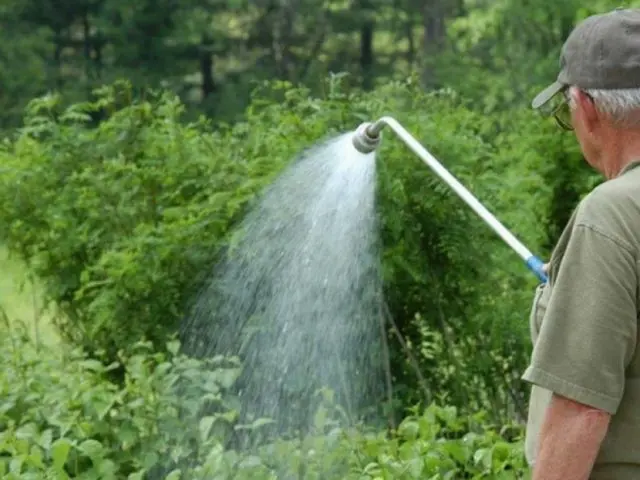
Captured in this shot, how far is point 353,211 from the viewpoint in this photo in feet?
17.9

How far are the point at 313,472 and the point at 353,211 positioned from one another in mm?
1661

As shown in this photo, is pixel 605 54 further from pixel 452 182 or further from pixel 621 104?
pixel 452 182

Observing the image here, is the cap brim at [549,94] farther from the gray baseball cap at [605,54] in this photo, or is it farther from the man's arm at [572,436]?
the man's arm at [572,436]

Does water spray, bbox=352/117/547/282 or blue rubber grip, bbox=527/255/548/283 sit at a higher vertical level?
water spray, bbox=352/117/547/282

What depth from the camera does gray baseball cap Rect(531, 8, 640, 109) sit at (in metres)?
2.38

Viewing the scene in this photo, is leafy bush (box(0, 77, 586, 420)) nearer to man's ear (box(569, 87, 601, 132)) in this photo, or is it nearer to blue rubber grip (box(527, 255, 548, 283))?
blue rubber grip (box(527, 255, 548, 283))

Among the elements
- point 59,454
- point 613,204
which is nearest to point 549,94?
point 613,204

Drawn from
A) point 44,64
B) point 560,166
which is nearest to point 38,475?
point 560,166

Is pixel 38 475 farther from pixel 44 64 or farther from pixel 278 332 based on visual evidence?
pixel 44 64

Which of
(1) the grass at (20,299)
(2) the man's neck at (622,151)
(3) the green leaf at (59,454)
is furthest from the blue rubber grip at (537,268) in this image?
(1) the grass at (20,299)

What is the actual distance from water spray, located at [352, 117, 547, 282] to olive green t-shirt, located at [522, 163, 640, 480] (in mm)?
619

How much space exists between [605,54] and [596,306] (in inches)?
17.3

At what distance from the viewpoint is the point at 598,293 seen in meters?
2.29

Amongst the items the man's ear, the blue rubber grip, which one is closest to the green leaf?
the blue rubber grip
